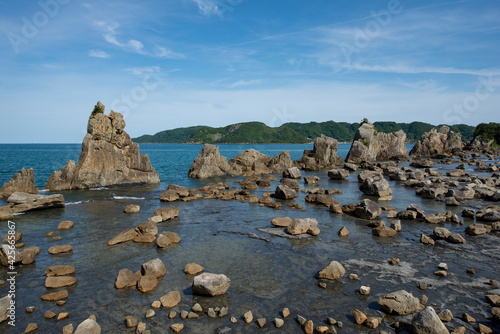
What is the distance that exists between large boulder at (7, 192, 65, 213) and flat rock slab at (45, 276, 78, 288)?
18.0 m

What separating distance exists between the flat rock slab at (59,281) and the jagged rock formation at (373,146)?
81845mm

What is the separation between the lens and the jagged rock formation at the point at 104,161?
41.1 meters

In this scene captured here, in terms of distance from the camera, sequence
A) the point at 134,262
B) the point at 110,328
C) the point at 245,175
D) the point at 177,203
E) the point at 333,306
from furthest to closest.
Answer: the point at 245,175, the point at 177,203, the point at 134,262, the point at 333,306, the point at 110,328

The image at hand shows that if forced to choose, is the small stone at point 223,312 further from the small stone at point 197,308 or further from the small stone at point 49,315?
the small stone at point 49,315

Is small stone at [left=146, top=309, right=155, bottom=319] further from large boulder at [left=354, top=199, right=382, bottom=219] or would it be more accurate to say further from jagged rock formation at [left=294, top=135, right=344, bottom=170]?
jagged rock formation at [left=294, top=135, right=344, bottom=170]

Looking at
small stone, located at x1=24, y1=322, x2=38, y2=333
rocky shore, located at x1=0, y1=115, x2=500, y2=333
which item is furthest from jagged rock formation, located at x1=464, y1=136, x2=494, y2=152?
small stone, located at x1=24, y1=322, x2=38, y2=333

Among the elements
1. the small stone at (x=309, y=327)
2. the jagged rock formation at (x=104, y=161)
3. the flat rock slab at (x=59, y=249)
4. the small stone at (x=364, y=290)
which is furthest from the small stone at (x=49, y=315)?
the jagged rock formation at (x=104, y=161)

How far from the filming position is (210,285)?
506 inches

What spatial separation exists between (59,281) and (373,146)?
93.5 m

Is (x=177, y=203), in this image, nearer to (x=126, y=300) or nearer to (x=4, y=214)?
(x=4, y=214)

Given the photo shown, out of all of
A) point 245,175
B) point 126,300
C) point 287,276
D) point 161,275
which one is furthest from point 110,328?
point 245,175

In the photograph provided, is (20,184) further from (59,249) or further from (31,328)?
(31,328)

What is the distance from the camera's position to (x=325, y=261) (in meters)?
16.9

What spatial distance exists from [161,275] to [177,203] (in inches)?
736
